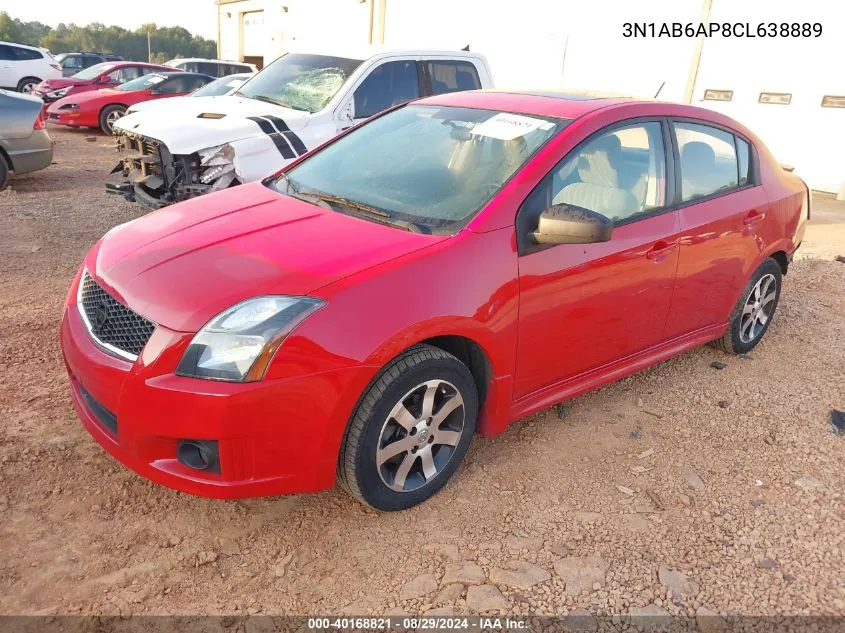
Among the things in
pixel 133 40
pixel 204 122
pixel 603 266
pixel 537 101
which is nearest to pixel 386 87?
pixel 204 122

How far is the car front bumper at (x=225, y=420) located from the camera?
2287 mm

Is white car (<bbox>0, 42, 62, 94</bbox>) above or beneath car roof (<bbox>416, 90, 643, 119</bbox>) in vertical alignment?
beneath

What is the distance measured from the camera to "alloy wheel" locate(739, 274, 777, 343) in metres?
4.47

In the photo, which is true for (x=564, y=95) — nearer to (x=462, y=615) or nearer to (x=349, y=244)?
(x=349, y=244)

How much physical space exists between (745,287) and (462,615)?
298 centimetres

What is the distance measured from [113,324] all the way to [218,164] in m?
3.63

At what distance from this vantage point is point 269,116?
625 centimetres

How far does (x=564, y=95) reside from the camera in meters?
3.64

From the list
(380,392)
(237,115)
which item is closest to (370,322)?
(380,392)

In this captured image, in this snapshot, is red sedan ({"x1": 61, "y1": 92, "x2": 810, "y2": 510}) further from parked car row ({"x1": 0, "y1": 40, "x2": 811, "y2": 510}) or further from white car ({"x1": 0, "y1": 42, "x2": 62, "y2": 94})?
white car ({"x1": 0, "y1": 42, "x2": 62, "y2": 94})

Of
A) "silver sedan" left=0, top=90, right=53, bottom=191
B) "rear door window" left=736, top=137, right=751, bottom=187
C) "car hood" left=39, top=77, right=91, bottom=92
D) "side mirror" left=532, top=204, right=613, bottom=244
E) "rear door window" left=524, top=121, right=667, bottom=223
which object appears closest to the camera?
"side mirror" left=532, top=204, right=613, bottom=244

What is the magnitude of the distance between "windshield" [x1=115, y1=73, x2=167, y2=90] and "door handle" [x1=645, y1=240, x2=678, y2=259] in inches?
521

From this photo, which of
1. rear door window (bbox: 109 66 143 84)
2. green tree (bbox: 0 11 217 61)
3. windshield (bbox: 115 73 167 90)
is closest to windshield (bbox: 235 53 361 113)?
windshield (bbox: 115 73 167 90)

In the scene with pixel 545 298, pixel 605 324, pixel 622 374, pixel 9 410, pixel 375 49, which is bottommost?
pixel 9 410
